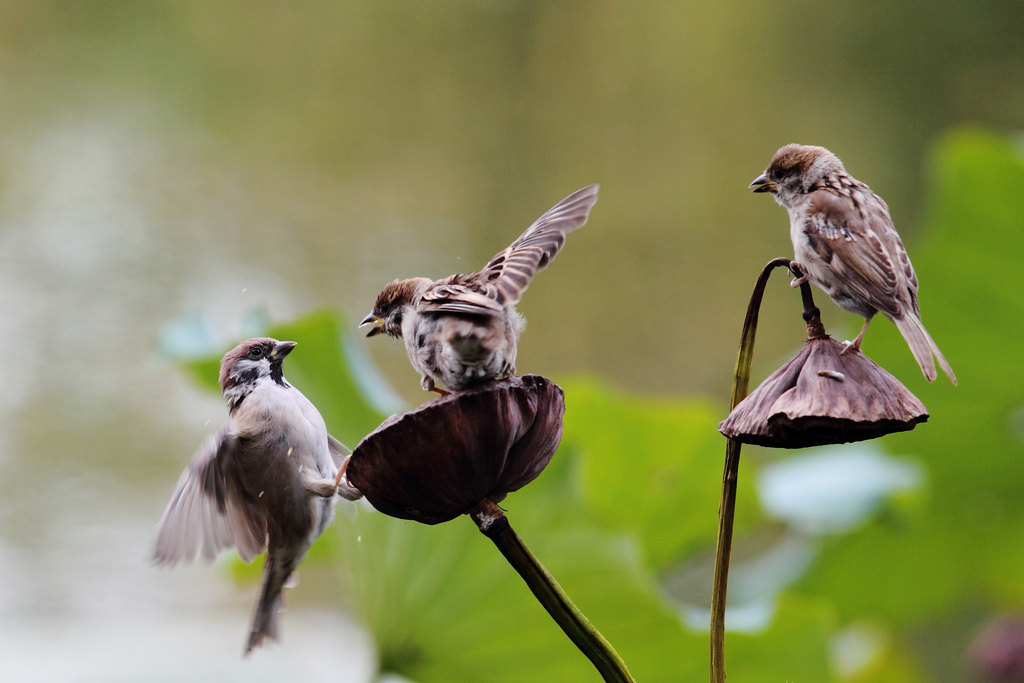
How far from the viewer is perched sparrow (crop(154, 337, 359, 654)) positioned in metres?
0.50

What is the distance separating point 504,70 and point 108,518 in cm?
162

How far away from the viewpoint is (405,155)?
255 cm

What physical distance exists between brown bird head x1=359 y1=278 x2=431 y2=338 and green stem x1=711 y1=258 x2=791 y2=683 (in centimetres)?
15

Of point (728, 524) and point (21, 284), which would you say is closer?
point (728, 524)

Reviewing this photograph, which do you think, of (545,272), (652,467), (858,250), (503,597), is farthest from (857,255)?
(545,272)

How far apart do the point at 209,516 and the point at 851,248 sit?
15.8 inches

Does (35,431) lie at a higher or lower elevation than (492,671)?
higher

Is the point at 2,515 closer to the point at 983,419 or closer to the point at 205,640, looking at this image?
the point at 205,640

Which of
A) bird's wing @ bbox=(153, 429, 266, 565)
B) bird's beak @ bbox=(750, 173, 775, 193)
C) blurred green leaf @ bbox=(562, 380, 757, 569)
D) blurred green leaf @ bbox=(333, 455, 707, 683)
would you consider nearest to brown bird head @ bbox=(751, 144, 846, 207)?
bird's beak @ bbox=(750, 173, 775, 193)

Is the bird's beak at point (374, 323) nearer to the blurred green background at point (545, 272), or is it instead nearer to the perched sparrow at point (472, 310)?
the perched sparrow at point (472, 310)

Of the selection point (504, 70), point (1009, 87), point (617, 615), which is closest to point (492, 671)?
point (617, 615)

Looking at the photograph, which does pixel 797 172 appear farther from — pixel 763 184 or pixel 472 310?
pixel 472 310

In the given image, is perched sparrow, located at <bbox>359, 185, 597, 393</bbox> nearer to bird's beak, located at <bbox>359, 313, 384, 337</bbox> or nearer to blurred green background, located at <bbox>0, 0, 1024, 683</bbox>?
bird's beak, located at <bbox>359, 313, 384, 337</bbox>

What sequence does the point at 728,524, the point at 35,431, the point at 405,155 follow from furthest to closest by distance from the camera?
the point at 405,155
the point at 35,431
the point at 728,524
